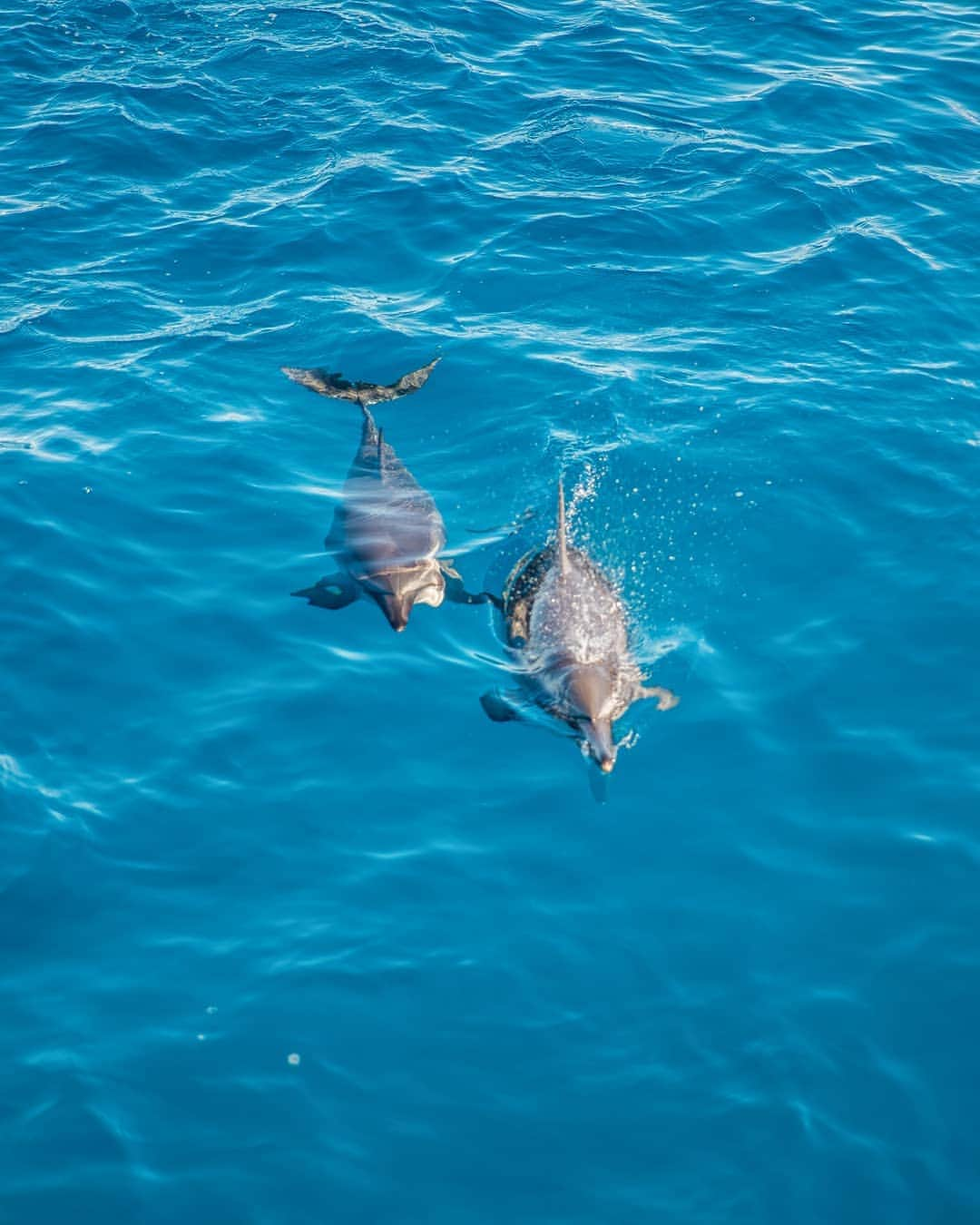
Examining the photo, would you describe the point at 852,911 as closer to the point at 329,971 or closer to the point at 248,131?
the point at 329,971

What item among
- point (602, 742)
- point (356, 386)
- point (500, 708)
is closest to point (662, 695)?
point (602, 742)

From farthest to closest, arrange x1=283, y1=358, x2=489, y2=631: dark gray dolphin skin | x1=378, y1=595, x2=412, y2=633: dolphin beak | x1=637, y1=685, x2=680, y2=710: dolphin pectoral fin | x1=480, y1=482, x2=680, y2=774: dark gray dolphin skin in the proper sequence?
x1=283, y1=358, x2=489, y2=631: dark gray dolphin skin < x1=378, y1=595, x2=412, y2=633: dolphin beak < x1=637, y1=685, x2=680, y2=710: dolphin pectoral fin < x1=480, y1=482, x2=680, y2=774: dark gray dolphin skin

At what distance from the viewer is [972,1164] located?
8.23 m

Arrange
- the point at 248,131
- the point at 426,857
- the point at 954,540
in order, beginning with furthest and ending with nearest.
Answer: the point at 248,131
the point at 954,540
the point at 426,857

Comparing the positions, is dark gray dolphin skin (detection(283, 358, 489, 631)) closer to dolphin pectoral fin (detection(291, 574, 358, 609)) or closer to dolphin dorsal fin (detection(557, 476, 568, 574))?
dolphin pectoral fin (detection(291, 574, 358, 609))

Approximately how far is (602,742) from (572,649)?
3.65 ft

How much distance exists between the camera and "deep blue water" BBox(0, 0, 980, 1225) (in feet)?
27.9

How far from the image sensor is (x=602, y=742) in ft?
34.2

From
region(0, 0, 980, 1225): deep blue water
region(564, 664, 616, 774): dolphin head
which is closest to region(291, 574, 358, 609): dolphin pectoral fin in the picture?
region(0, 0, 980, 1225): deep blue water

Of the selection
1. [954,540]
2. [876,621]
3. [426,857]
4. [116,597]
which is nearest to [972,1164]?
[426,857]

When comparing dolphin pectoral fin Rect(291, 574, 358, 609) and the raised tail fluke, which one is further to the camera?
the raised tail fluke

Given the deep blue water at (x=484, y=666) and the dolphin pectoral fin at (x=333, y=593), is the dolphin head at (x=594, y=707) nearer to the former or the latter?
the deep blue water at (x=484, y=666)

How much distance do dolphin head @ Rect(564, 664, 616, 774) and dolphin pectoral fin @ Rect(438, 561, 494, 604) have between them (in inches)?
66.1

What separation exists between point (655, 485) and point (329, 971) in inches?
257
